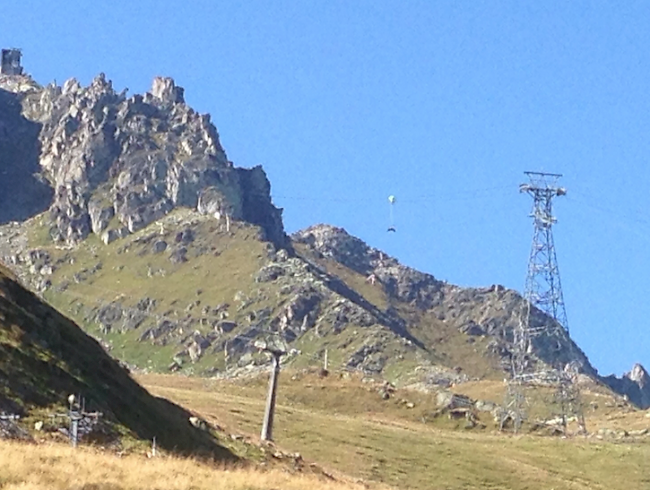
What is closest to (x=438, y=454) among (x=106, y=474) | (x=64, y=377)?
(x=64, y=377)

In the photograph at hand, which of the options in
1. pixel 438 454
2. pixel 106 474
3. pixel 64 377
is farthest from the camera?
pixel 438 454

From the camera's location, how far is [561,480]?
7538 centimetres

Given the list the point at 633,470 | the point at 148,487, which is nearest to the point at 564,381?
the point at 633,470

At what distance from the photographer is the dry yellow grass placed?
2765 centimetres

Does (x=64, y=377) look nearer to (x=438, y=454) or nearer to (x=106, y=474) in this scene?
(x=106, y=474)

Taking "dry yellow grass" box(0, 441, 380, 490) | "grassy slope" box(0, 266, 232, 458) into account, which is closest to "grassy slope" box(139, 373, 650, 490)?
"grassy slope" box(0, 266, 232, 458)

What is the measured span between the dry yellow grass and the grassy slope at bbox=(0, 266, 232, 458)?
639 inches

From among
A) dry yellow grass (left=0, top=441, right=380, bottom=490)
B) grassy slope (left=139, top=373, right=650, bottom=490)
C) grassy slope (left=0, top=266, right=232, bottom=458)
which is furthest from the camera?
grassy slope (left=139, top=373, right=650, bottom=490)

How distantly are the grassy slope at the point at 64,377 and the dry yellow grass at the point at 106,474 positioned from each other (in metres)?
Answer: 16.2

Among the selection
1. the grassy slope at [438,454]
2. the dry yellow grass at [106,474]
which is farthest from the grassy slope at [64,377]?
the dry yellow grass at [106,474]

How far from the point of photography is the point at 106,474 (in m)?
29.4

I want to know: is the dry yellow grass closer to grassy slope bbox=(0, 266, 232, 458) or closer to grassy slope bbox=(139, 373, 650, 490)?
grassy slope bbox=(0, 266, 232, 458)

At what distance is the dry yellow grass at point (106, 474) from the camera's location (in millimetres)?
27653

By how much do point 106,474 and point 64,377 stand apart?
75.2 ft
